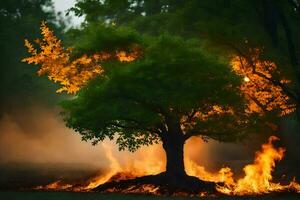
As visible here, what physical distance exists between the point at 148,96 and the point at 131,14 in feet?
48.7

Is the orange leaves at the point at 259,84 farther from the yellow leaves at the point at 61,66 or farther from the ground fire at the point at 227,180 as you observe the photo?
the yellow leaves at the point at 61,66

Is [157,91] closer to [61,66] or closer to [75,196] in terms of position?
[75,196]

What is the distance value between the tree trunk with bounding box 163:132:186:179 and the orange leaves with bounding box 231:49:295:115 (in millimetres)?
4767

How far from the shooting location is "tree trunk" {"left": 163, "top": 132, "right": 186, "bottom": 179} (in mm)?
22672

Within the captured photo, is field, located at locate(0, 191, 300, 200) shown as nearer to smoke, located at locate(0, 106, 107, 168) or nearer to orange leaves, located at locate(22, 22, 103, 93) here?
orange leaves, located at locate(22, 22, 103, 93)

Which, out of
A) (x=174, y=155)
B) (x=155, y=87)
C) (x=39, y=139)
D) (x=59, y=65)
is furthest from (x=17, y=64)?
(x=155, y=87)

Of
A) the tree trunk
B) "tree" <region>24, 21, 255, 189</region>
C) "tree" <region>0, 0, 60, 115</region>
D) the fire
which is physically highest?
"tree" <region>0, 0, 60, 115</region>

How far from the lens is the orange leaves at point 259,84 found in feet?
80.3

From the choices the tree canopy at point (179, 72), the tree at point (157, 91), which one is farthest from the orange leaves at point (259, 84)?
the tree at point (157, 91)

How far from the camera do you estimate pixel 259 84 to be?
83.7 ft

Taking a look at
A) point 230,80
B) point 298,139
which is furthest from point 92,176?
point 298,139

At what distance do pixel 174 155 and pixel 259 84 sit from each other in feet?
20.9

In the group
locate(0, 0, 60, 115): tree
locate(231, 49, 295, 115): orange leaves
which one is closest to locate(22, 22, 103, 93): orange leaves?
locate(231, 49, 295, 115): orange leaves

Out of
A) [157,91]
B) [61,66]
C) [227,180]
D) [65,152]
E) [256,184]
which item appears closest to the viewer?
[157,91]
